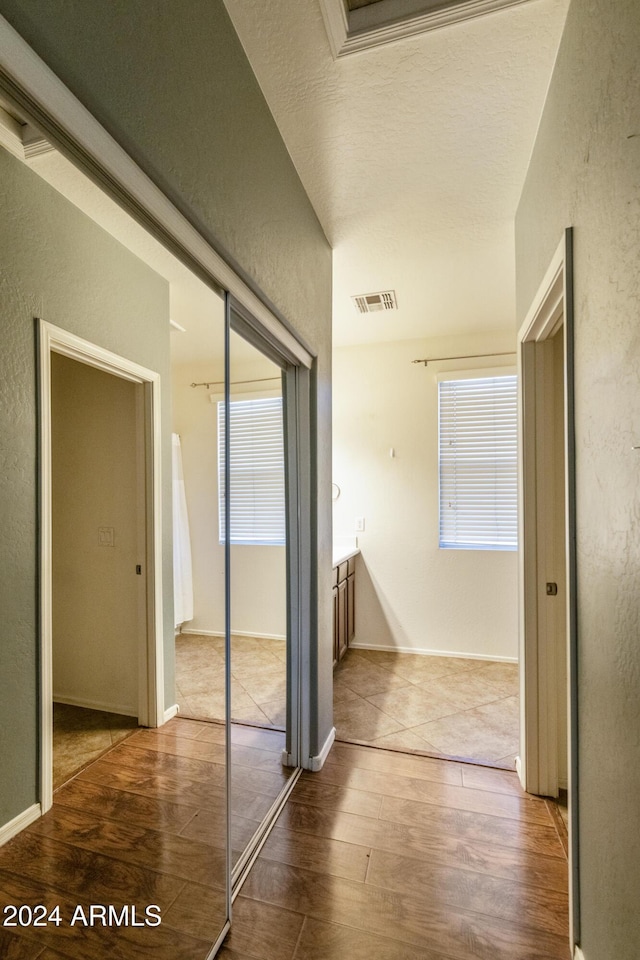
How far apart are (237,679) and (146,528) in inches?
29.6

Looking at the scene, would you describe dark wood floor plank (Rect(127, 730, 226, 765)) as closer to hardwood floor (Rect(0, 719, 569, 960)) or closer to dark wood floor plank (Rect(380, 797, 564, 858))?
hardwood floor (Rect(0, 719, 569, 960))

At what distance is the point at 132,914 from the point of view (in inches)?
39.6

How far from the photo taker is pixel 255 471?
5.81 feet

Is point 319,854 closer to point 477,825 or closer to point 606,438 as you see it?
point 477,825

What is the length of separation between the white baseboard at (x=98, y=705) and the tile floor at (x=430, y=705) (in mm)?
1822

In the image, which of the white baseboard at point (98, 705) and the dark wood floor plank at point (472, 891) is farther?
the dark wood floor plank at point (472, 891)

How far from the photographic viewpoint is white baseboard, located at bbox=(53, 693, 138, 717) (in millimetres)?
825

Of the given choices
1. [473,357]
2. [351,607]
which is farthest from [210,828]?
[473,357]

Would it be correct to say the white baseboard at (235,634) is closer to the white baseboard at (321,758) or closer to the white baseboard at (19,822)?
the white baseboard at (19,822)

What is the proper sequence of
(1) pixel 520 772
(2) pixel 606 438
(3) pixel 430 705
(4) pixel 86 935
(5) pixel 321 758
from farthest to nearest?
(3) pixel 430 705
(5) pixel 321 758
(1) pixel 520 772
(2) pixel 606 438
(4) pixel 86 935

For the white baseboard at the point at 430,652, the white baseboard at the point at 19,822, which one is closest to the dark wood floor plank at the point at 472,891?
the white baseboard at the point at 19,822

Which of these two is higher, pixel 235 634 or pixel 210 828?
pixel 235 634

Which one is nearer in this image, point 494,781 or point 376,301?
point 494,781

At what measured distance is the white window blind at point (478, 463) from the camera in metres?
3.73
